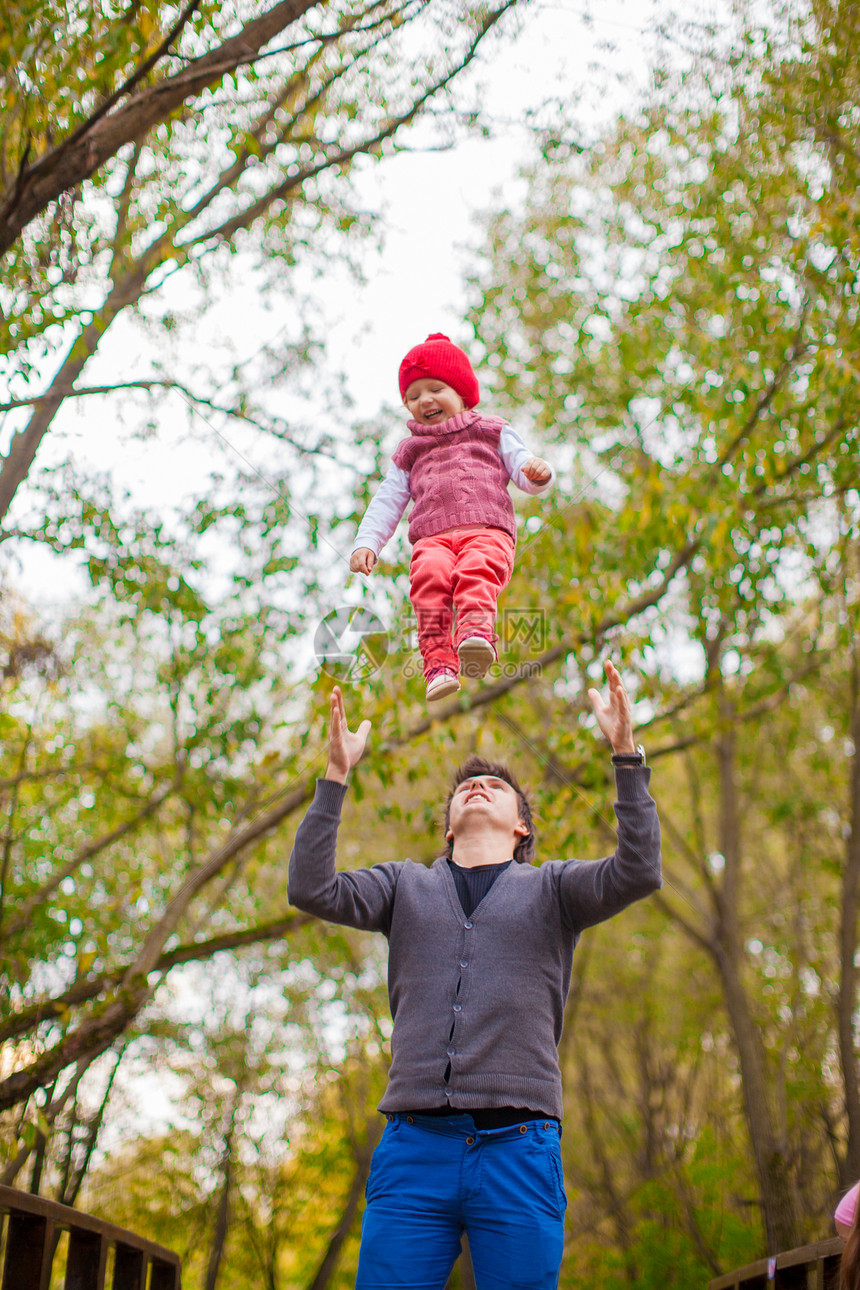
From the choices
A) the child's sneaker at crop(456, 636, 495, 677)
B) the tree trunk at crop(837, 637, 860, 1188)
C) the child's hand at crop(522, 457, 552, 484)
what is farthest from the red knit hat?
the tree trunk at crop(837, 637, 860, 1188)

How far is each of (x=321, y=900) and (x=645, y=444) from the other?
476 centimetres

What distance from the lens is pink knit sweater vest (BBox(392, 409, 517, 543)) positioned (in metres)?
2.22

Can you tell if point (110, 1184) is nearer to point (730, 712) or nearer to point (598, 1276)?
point (598, 1276)

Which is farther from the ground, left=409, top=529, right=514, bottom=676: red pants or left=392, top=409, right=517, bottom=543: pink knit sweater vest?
left=392, top=409, right=517, bottom=543: pink knit sweater vest

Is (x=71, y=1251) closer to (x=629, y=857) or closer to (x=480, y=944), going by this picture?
(x=480, y=944)

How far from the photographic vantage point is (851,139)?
14.3 feet

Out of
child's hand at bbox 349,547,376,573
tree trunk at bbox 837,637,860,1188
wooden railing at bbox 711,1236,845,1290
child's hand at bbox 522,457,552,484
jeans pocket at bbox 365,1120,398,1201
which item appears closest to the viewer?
jeans pocket at bbox 365,1120,398,1201

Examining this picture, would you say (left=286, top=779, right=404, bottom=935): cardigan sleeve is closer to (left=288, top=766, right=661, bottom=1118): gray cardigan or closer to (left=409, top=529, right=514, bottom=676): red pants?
(left=288, top=766, right=661, bottom=1118): gray cardigan

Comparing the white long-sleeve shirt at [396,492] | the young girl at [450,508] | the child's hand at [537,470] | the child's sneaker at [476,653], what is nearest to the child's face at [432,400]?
the young girl at [450,508]

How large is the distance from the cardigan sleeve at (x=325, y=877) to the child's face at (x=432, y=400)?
93cm

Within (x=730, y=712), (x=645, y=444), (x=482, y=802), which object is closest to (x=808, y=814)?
(x=730, y=712)

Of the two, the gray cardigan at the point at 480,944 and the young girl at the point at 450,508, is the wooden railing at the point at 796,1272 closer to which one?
the gray cardigan at the point at 480,944

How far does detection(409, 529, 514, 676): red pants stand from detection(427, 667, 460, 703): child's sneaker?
0.03 metres

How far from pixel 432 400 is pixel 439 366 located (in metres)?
0.08
